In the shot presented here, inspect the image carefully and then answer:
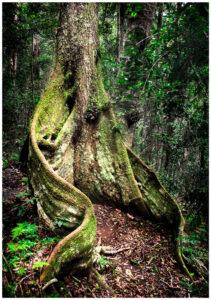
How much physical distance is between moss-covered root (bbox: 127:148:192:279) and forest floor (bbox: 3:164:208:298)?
10.5 inches

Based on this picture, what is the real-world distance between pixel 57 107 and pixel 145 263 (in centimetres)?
391

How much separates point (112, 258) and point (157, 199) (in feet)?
5.56

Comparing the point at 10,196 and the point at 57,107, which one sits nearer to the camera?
the point at 10,196

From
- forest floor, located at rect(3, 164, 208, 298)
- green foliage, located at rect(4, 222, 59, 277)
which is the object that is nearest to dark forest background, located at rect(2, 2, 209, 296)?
forest floor, located at rect(3, 164, 208, 298)

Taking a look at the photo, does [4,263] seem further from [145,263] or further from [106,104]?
[106,104]

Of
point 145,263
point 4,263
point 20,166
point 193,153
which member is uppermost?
→ point 193,153

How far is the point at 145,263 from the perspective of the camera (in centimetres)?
312

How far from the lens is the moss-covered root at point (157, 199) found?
359 cm

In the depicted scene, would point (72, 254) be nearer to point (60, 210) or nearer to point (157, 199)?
point (60, 210)

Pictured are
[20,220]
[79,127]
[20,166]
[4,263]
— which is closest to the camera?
[4,263]

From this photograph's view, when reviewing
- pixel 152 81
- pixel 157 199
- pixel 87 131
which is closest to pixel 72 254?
pixel 157 199

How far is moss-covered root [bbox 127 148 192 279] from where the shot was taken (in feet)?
11.8

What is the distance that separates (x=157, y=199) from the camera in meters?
3.97

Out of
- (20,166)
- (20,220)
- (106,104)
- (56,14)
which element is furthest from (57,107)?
(56,14)
